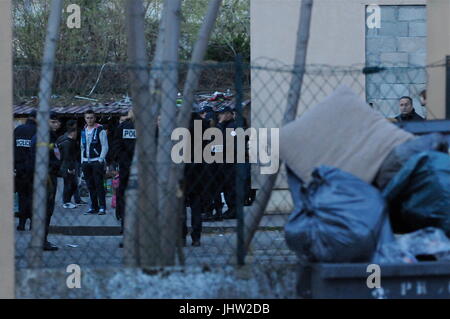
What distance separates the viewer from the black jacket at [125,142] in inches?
415

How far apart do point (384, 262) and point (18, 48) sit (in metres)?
23.3

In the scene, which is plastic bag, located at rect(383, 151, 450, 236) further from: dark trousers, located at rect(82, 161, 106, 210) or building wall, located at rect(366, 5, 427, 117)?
dark trousers, located at rect(82, 161, 106, 210)

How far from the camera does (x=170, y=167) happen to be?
5.89m

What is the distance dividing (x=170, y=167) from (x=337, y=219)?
1.47 m

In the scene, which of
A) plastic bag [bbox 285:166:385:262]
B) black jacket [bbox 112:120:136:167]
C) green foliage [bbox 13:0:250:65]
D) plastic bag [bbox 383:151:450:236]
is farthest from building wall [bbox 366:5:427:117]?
green foliage [bbox 13:0:250:65]

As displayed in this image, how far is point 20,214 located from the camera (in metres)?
11.4

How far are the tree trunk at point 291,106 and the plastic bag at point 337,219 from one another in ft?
2.60

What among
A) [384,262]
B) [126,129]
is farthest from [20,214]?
[384,262]

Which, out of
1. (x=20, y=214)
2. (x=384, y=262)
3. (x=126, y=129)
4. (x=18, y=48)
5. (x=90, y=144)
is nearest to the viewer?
(x=384, y=262)

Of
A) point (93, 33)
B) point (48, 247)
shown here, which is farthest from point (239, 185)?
point (93, 33)
